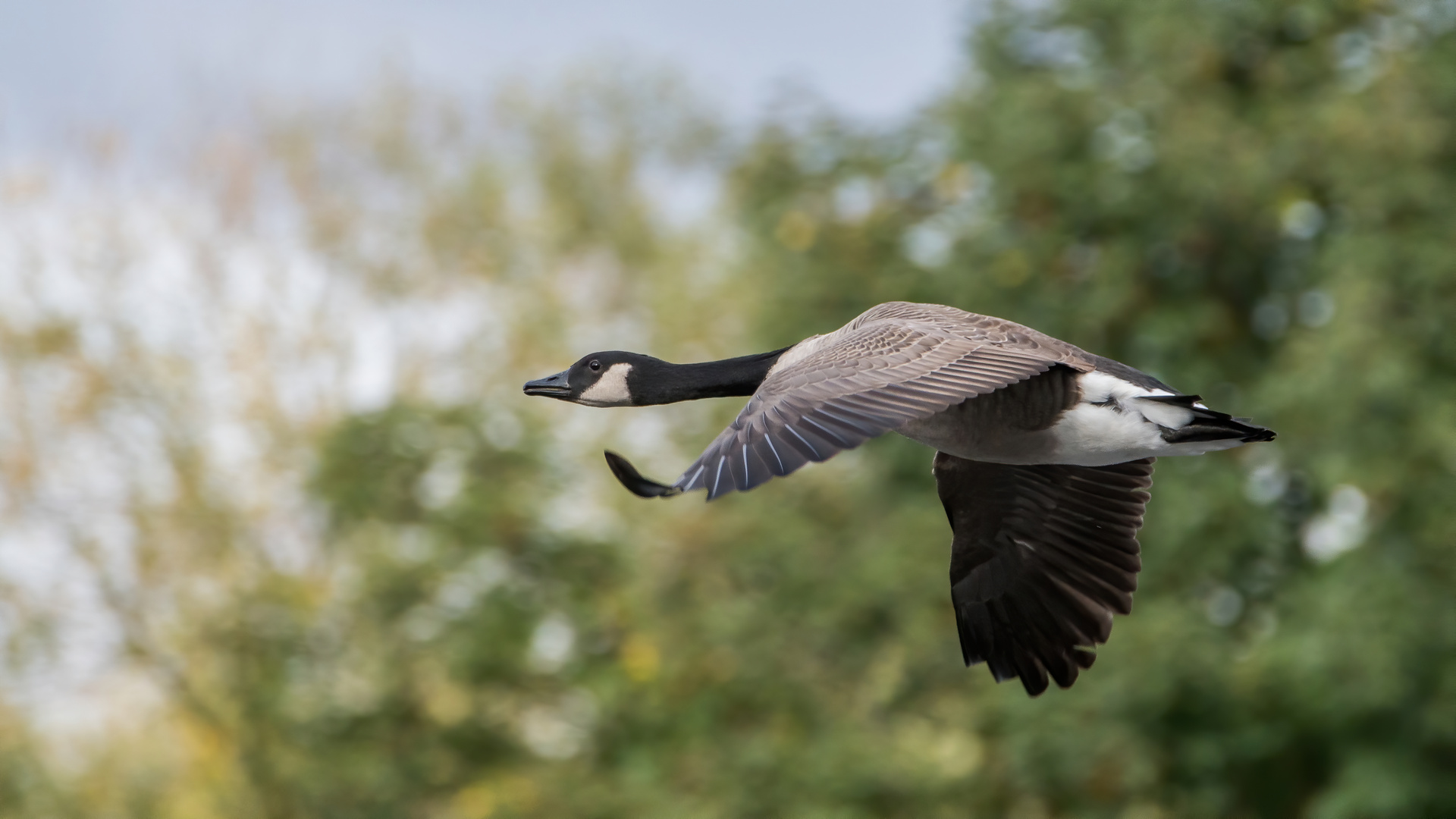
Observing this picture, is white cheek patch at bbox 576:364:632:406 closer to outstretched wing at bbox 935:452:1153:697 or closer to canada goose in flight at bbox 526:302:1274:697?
canada goose in flight at bbox 526:302:1274:697

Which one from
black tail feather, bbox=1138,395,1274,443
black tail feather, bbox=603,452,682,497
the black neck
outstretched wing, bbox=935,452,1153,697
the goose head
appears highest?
the goose head

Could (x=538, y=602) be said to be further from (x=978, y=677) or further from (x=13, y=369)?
(x=13, y=369)

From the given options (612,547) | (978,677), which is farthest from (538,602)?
(978,677)

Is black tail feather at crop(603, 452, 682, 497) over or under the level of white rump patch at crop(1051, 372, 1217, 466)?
over

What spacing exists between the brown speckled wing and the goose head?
2.90 feet

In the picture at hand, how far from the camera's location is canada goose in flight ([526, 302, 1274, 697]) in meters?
5.24

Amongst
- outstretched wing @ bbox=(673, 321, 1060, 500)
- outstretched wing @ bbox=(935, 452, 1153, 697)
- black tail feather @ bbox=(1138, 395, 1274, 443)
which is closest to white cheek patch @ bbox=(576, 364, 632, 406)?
outstretched wing @ bbox=(673, 321, 1060, 500)

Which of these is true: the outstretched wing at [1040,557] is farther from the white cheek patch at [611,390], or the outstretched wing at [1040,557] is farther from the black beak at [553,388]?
the black beak at [553,388]

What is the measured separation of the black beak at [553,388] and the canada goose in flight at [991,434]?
0.01m

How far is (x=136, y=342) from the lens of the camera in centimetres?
1881

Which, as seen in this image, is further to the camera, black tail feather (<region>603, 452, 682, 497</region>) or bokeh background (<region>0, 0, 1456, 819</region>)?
bokeh background (<region>0, 0, 1456, 819</region>)

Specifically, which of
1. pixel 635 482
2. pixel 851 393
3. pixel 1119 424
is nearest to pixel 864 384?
pixel 851 393

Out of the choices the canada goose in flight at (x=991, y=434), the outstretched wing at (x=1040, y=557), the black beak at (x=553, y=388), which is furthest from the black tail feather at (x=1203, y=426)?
the black beak at (x=553, y=388)

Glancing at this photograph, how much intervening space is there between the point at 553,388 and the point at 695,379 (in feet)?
2.19
